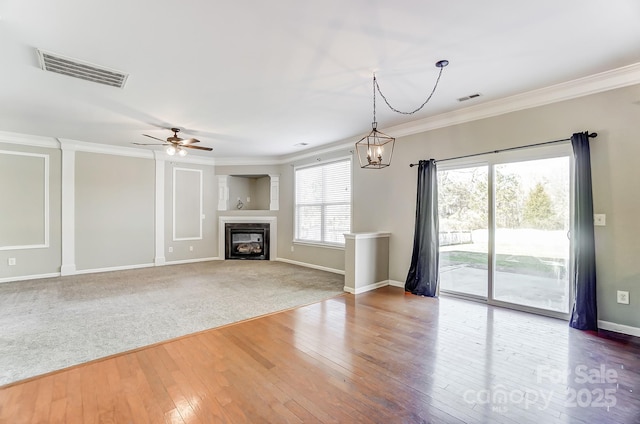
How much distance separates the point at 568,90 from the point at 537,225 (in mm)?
1580

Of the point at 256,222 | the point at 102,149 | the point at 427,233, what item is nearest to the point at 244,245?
the point at 256,222

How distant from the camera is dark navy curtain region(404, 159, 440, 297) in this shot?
4.43 metres

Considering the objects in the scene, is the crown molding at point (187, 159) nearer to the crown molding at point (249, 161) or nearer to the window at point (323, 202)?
the crown molding at point (249, 161)

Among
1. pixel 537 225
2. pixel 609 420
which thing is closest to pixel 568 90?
pixel 537 225

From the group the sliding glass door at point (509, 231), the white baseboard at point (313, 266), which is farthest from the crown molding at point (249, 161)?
the sliding glass door at point (509, 231)

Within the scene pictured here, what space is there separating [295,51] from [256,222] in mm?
5607

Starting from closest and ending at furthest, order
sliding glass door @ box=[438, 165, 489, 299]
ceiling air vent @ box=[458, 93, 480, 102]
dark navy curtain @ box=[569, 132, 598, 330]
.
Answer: dark navy curtain @ box=[569, 132, 598, 330], ceiling air vent @ box=[458, 93, 480, 102], sliding glass door @ box=[438, 165, 489, 299]

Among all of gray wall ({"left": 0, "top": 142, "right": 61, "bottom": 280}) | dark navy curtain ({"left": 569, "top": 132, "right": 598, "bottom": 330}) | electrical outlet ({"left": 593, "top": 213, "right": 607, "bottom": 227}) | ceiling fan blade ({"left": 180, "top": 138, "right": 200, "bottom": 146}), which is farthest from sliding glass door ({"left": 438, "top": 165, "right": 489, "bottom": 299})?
gray wall ({"left": 0, "top": 142, "right": 61, "bottom": 280})

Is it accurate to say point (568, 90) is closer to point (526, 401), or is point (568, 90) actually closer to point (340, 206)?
point (526, 401)

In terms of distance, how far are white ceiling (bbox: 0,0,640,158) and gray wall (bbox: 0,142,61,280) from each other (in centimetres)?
142

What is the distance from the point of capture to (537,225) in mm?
3648

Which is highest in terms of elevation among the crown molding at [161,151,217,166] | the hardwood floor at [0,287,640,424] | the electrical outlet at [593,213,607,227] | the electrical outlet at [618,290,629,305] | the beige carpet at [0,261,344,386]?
the crown molding at [161,151,217,166]

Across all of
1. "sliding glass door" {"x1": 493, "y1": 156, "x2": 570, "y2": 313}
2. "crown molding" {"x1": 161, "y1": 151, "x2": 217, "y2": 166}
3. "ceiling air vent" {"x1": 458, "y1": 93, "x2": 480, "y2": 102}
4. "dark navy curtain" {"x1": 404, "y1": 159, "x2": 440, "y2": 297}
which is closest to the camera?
"sliding glass door" {"x1": 493, "y1": 156, "x2": 570, "y2": 313}

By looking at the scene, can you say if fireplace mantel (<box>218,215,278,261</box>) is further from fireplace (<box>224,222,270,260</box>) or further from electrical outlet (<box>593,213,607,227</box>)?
electrical outlet (<box>593,213,607,227</box>)
